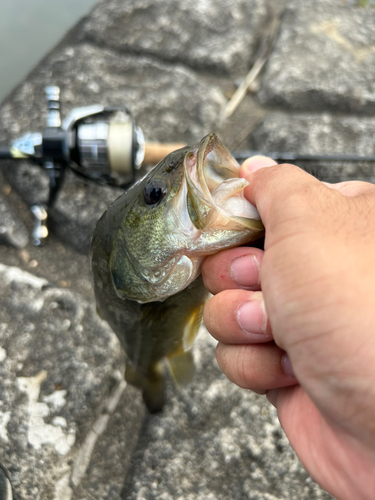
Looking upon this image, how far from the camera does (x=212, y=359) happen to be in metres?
2.26

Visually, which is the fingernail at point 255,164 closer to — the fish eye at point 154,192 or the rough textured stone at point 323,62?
the fish eye at point 154,192

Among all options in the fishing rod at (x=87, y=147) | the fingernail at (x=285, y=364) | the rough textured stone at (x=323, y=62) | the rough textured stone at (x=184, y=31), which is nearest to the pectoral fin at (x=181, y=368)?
the fingernail at (x=285, y=364)

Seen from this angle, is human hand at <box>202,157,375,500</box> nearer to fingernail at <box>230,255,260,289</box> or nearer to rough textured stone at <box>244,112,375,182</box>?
fingernail at <box>230,255,260,289</box>

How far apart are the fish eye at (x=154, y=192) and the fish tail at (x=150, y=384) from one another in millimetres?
1073

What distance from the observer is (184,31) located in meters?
3.34

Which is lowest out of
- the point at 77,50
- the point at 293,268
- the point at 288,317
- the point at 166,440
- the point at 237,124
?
the point at 166,440

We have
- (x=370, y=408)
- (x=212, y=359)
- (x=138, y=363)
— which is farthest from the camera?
(x=212, y=359)

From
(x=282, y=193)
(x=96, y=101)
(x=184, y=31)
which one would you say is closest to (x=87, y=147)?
(x=96, y=101)

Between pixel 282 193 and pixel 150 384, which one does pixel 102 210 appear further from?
pixel 282 193

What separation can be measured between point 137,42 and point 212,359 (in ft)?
9.26

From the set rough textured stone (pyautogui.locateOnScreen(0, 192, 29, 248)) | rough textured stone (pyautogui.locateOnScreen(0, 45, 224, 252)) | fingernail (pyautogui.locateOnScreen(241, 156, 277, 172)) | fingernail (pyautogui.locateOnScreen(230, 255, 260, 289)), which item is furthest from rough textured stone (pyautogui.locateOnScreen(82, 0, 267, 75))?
fingernail (pyautogui.locateOnScreen(230, 255, 260, 289))

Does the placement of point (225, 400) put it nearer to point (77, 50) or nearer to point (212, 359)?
point (212, 359)

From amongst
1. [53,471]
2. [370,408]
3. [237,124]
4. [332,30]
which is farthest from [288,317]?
[332,30]

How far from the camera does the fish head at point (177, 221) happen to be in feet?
3.76
